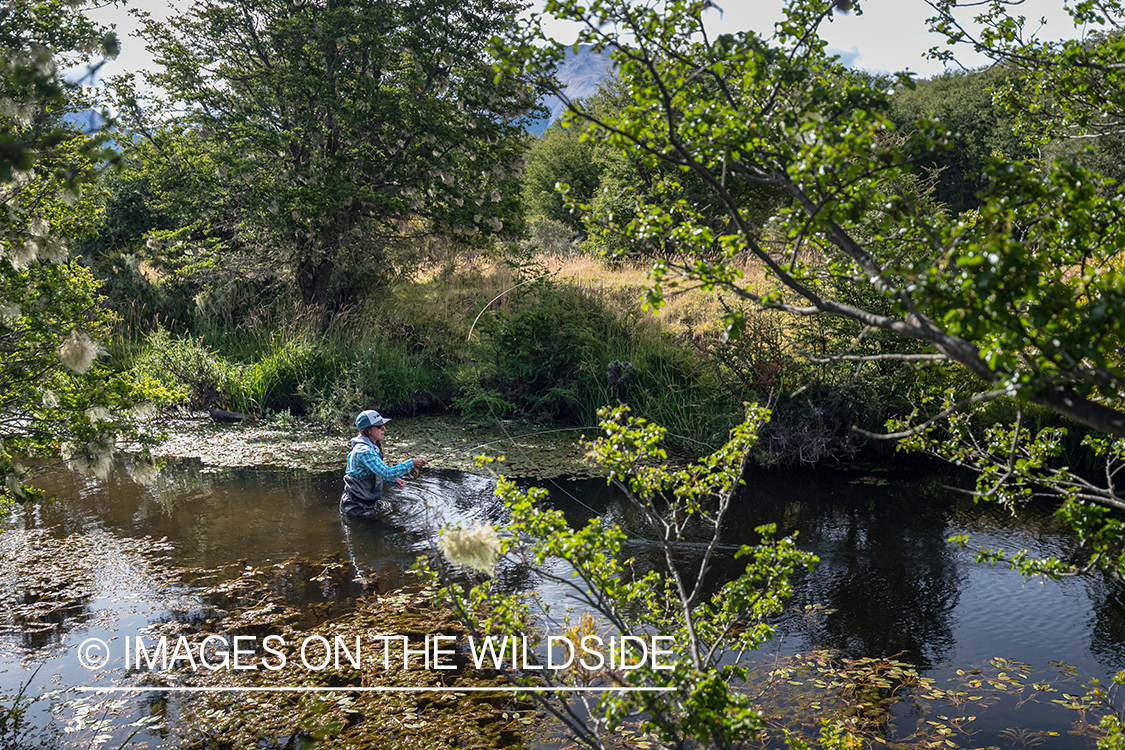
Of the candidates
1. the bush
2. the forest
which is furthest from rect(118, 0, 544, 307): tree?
the bush

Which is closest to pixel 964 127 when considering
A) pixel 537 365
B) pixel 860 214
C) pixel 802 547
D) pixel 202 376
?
pixel 537 365

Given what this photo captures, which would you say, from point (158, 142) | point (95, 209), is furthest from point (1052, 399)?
point (158, 142)

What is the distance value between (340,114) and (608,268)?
6.41 metres

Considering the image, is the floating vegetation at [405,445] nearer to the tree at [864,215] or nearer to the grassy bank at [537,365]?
the grassy bank at [537,365]

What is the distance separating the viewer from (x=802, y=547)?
242 inches

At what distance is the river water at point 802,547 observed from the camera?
174 inches

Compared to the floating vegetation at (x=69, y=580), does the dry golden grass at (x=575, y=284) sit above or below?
above

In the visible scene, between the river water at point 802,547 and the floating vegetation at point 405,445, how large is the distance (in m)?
0.39

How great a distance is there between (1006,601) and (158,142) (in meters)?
13.9

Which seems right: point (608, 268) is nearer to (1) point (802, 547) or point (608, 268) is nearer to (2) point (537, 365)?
(2) point (537, 365)

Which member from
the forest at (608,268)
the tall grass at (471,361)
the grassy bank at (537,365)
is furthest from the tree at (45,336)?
the tall grass at (471,361)

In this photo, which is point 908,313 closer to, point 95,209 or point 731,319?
point 731,319

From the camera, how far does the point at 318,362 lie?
38.0 ft

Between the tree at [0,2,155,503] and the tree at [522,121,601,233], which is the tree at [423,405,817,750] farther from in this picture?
the tree at [522,121,601,233]
